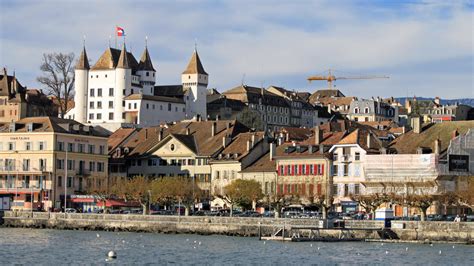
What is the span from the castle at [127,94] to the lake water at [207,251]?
241 ft

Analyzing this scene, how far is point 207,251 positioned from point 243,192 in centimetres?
3072

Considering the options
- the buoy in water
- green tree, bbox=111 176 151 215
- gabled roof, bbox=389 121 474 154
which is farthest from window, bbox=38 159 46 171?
the buoy in water

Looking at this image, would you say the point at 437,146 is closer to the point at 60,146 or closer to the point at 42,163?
the point at 60,146

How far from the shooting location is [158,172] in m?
122

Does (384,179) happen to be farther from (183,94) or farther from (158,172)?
(183,94)

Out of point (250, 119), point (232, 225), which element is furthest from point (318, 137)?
point (250, 119)

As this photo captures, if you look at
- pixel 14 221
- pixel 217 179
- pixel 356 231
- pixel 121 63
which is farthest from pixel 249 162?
pixel 121 63

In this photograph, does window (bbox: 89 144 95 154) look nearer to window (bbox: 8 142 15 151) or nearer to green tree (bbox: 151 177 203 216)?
window (bbox: 8 142 15 151)

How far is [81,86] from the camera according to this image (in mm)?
167000

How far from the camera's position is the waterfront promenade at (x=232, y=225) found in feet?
263

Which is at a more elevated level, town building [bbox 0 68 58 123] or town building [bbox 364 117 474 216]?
town building [bbox 0 68 58 123]

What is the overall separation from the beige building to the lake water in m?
26.3

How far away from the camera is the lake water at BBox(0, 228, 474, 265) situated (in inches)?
2650

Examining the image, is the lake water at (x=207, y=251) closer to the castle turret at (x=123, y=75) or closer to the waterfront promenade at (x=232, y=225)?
the waterfront promenade at (x=232, y=225)
